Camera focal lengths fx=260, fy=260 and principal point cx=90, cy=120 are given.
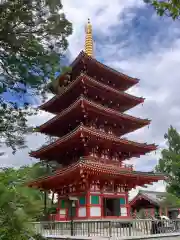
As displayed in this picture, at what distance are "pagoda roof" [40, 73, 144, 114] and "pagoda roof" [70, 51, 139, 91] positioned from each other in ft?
6.33

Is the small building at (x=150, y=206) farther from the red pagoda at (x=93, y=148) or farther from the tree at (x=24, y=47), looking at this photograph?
the tree at (x=24, y=47)

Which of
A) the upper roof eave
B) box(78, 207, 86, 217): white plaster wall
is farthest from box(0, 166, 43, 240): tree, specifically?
the upper roof eave

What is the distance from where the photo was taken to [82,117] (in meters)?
18.9

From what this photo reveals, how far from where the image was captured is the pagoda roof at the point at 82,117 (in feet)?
58.3

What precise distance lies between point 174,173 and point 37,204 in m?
39.0

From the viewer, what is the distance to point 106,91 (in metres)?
20.1

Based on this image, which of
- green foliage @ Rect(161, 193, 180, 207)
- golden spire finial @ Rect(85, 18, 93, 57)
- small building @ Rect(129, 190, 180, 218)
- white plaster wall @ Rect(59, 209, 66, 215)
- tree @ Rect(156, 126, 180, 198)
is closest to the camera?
white plaster wall @ Rect(59, 209, 66, 215)

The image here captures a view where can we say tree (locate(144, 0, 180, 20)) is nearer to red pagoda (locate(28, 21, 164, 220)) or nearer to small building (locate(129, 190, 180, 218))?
red pagoda (locate(28, 21, 164, 220))

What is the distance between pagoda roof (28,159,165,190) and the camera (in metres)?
15.0

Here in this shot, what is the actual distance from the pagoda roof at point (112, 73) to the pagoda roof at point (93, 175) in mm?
8126

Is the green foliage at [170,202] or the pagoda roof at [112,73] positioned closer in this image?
the pagoda roof at [112,73]

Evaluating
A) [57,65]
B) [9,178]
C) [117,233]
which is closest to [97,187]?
[117,233]

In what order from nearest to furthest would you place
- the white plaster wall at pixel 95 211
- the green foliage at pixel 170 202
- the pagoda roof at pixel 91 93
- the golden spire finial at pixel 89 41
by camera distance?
the white plaster wall at pixel 95 211 < the pagoda roof at pixel 91 93 < the golden spire finial at pixel 89 41 < the green foliage at pixel 170 202

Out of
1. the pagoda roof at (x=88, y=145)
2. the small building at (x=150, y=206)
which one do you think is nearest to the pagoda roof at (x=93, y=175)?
the pagoda roof at (x=88, y=145)
